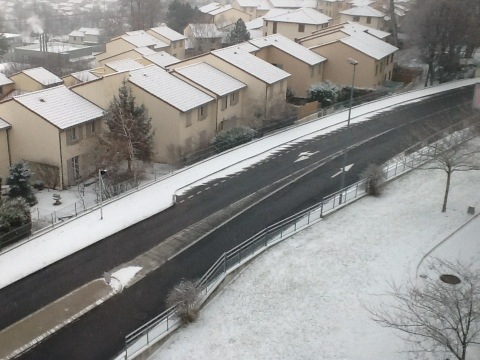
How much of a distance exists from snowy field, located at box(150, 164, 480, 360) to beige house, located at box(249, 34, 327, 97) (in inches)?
996

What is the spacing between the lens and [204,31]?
84.0 metres

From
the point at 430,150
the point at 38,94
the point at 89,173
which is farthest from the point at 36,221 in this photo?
the point at 430,150

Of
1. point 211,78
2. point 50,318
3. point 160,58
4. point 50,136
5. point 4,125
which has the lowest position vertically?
point 50,318

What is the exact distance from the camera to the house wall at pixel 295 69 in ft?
180

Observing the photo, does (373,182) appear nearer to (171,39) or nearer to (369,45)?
(369,45)

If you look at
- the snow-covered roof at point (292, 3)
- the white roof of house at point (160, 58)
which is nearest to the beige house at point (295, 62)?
the white roof of house at point (160, 58)

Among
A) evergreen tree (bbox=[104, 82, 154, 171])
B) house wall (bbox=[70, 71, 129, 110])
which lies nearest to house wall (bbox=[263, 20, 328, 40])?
house wall (bbox=[70, 71, 129, 110])

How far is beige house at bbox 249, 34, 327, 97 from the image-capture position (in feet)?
180

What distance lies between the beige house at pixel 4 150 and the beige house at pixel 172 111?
887 centimetres

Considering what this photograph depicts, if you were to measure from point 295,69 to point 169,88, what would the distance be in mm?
18173

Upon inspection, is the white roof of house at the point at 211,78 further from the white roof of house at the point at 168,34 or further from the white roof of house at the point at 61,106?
the white roof of house at the point at 168,34

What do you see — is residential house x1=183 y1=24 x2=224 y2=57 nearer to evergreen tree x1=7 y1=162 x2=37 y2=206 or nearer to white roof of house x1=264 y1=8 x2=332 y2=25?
white roof of house x1=264 y1=8 x2=332 y2=25

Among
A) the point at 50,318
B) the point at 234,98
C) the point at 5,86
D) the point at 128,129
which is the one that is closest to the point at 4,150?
the point at 128,129

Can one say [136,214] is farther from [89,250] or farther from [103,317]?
[103,317]
